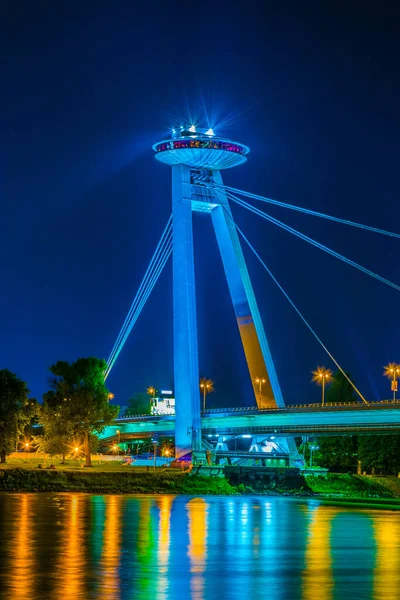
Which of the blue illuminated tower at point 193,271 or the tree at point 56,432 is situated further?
the tree at point 56,432

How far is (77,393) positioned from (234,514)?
4507cm

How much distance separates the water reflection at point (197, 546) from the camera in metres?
23.9

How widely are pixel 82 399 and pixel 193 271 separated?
626 inches

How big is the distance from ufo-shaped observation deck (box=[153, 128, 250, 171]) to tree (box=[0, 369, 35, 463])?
2151cm

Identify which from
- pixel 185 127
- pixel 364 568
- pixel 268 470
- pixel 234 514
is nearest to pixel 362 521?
pixel 234 514

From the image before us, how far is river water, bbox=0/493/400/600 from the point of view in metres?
23.4

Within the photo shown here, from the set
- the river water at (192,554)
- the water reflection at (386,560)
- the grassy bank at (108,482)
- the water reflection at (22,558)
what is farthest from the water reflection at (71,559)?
the grassy bank at (108,482)

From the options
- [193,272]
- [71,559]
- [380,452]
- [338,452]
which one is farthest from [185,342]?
[71,559]

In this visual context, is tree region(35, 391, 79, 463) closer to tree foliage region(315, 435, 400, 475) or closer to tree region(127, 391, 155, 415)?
tree foliage region(315, 435, 400, 475)

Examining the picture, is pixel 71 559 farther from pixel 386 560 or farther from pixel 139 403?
pixel 139 403

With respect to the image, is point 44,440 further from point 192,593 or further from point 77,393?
point 192,593

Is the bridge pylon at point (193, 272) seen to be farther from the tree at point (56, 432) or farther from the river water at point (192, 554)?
the river water at point (192, 554)

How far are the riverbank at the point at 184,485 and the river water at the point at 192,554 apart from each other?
15.7m

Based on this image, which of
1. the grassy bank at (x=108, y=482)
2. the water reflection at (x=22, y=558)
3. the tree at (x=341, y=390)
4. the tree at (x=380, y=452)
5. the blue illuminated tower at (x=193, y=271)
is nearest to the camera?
the water reflection at (x=22, y=558)
